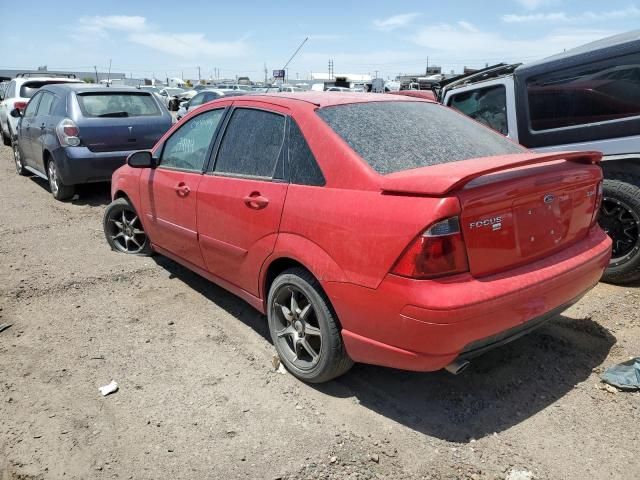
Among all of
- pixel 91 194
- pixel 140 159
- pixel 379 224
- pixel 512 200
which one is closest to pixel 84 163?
pixel 91 194

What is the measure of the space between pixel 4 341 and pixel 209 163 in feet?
6.34

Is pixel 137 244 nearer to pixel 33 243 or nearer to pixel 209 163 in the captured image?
pixel 33 243

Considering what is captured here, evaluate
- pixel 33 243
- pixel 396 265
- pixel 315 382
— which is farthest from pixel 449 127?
pixel 33 243

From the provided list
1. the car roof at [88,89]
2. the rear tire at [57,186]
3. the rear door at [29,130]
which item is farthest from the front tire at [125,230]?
the rear door at [29,130]

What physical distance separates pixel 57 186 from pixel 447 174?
7238mm

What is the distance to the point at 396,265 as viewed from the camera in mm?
2328

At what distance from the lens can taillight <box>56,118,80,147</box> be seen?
726cm

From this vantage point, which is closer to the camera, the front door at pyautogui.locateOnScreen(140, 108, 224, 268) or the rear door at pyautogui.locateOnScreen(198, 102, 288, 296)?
the rear door at pyautogui.locateOnScreen(198, 102, 288, 296)

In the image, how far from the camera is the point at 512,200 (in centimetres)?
246

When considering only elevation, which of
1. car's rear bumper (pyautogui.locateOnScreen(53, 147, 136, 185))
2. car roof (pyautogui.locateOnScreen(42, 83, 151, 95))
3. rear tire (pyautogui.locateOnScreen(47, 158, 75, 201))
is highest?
car roof (pyautogui.locateOnScreen(42, 83, 151, 95))

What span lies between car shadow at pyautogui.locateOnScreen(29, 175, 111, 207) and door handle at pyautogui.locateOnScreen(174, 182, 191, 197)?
429cm

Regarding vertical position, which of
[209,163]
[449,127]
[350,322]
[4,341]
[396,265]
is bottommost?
[4,341]

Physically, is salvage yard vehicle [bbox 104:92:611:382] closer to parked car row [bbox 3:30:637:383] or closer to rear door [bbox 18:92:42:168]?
parked car row [bbox 3:30:637:383]

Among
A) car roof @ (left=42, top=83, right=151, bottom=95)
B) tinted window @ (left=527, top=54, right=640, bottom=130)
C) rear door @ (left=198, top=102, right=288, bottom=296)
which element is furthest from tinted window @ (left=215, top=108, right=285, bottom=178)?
car roof @ (left=42, top=83, right=151, bottom=95)
